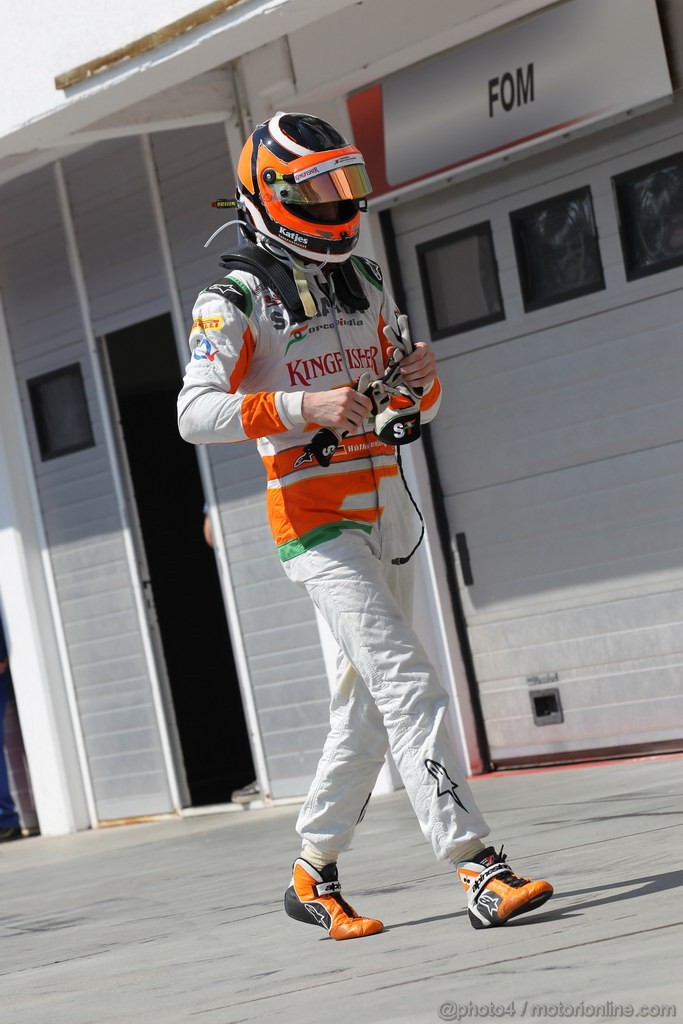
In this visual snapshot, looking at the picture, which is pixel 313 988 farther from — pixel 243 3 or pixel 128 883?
pixel 243 3

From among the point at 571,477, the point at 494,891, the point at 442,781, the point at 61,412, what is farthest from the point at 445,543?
the point at 494,891

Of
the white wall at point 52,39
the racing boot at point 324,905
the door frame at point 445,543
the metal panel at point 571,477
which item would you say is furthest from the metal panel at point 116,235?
the racing boot at point 324,905

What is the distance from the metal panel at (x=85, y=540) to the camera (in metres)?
9.68

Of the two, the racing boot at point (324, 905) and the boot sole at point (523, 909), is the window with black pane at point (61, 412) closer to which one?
the racing boot at point (324, 905)

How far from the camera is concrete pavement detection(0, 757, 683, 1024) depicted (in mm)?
3277

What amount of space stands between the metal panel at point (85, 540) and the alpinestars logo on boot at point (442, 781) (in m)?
5.75

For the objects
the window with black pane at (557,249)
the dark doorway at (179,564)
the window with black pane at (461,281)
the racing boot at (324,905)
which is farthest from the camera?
the dark doorway at (179,564)

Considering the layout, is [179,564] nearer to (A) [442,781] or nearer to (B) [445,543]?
(B) [445,543]

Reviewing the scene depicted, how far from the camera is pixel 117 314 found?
948 centimetres

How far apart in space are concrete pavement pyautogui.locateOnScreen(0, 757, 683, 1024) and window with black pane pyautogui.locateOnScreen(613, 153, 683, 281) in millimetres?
2273

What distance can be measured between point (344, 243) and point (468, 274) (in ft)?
11.6

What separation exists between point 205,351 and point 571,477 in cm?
353

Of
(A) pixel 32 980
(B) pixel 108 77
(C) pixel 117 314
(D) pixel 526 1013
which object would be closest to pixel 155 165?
(C) pixel 117 314

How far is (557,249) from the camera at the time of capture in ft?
24.6
